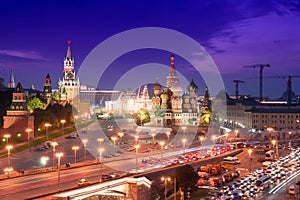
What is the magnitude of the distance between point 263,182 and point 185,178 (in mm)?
5172

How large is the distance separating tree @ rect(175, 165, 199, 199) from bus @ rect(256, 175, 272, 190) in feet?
12.9

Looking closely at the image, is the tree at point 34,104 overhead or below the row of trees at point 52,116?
overhead

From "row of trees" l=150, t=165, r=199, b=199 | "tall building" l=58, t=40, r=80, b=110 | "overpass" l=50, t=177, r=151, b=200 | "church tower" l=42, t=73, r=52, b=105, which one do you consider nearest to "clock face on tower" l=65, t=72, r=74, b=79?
"tall building" l=58, t=40, r=80, b=110

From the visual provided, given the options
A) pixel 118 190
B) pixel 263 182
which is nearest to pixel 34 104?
pixel 263 182

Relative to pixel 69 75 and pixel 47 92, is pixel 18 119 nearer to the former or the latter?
pixel 47 92

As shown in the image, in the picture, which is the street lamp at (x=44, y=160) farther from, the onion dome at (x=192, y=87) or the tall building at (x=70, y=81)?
the tall building at (x=70, y=81)

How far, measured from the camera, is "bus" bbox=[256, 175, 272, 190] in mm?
20894

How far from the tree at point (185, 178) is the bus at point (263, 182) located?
3.93m

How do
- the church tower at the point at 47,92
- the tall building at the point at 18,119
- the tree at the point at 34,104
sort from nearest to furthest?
the tall building at the point at 18,119
the tree at the point at 34,104
the church tower at the point at 47,92

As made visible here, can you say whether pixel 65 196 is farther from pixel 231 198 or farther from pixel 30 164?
pixel 30 164

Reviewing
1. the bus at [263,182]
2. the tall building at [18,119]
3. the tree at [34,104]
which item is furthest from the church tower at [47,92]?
the bus at [263,182]

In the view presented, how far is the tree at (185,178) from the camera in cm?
1848

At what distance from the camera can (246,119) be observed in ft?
179

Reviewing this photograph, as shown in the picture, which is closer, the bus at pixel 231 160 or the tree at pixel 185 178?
the tree at pixel 185 178
